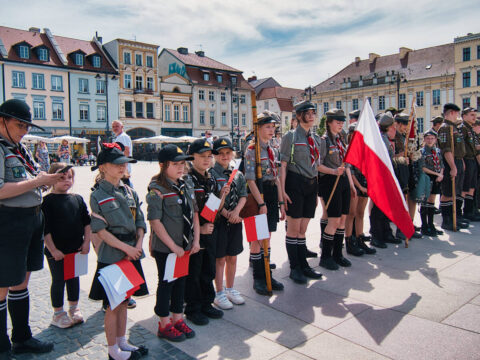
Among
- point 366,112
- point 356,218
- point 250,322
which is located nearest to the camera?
point 250,322

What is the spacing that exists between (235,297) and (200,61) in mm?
57595

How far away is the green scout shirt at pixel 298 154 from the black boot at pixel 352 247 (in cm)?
171

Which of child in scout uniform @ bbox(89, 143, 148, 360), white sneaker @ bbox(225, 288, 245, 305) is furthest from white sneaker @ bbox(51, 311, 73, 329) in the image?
white sneaker @ bbox(225, 288, 245, 305)

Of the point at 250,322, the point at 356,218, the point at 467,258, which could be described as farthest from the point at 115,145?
the point at 467,258

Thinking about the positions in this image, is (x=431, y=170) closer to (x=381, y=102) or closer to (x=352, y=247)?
(x=352, y=247)

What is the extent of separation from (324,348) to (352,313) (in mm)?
822

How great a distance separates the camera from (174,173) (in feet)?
11.9

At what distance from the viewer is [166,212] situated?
3.61 m

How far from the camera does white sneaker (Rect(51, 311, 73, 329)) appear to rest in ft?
12.5

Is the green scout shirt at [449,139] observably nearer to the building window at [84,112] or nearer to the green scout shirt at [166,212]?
the green scout shirt at [166,212]

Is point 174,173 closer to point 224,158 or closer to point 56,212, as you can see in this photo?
point 224,158

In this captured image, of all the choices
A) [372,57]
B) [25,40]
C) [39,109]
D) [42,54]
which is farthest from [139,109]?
[372,57]

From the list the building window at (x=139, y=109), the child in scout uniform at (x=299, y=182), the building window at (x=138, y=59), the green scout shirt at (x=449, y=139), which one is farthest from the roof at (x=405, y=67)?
the child in scout uniform at (x=299, y=182)

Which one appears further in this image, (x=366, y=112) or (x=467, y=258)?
(x=467, y=258)
